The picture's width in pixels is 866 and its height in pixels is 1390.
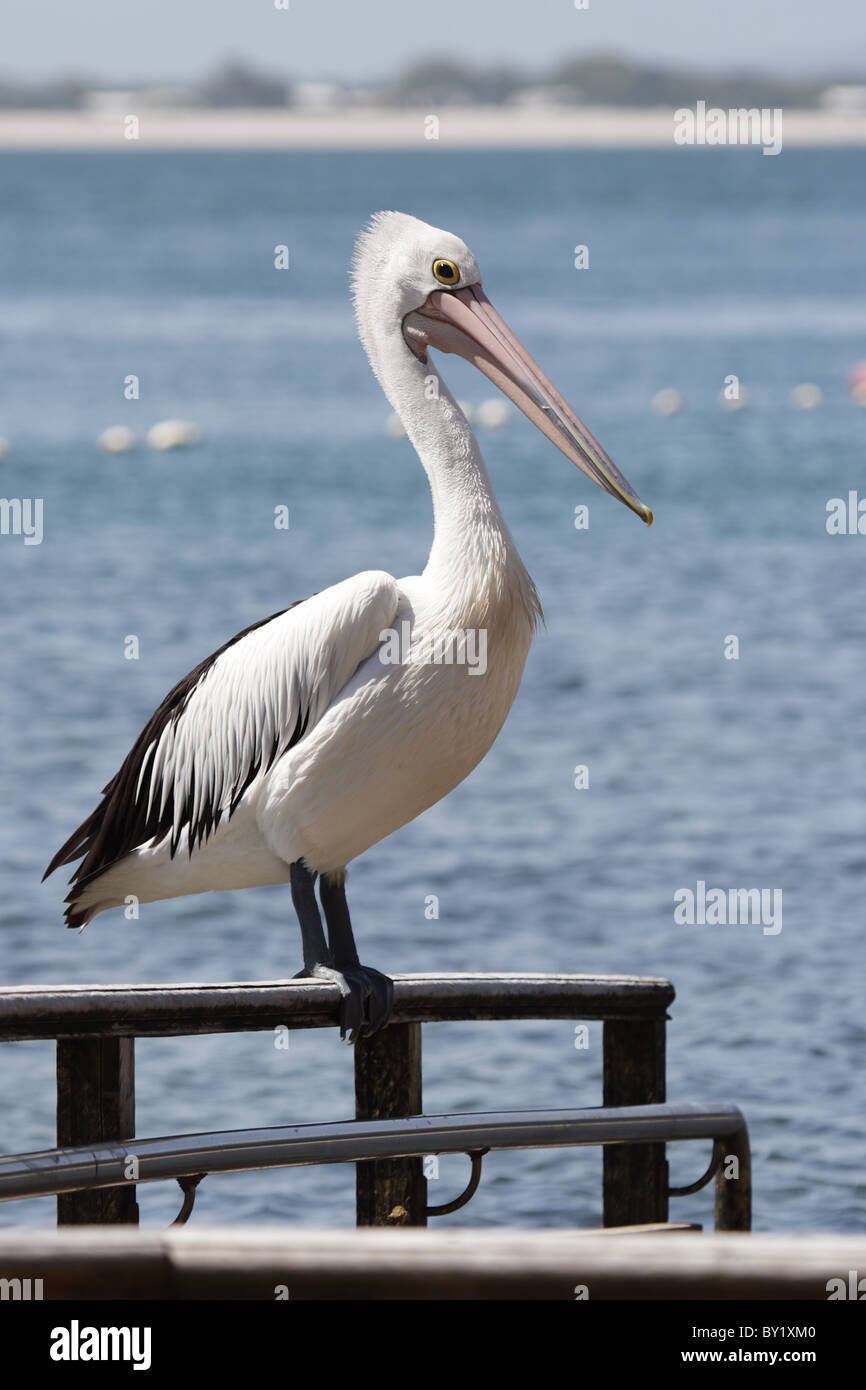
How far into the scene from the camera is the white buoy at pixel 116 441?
26.8 m

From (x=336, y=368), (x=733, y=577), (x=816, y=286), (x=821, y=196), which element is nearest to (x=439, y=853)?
(x=733, y=577)

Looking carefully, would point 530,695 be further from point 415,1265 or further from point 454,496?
point 415,1265

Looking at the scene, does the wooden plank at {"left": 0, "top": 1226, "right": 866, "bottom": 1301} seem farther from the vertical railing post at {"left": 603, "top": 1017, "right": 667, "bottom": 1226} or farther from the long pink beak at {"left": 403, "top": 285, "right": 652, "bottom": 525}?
the long pink beak at {"left": 403, "top": 285, "right": 652, "bottom": 525}

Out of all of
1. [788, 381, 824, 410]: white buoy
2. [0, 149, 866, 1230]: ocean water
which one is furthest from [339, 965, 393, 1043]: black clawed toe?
[788, 381, 824, 410]: white buoy

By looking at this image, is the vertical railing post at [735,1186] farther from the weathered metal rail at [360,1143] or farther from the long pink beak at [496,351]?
the long pink beak at [496,351]

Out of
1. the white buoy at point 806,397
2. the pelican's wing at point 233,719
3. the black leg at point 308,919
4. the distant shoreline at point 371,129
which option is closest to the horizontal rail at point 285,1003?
the black leg at point 308,919

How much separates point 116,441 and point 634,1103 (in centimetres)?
2417

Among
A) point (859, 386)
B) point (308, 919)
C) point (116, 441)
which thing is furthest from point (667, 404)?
point (308, 919)

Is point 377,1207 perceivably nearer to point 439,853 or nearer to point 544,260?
point 439,853

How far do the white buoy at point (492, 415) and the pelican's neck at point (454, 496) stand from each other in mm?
23317

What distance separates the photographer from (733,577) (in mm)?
19812

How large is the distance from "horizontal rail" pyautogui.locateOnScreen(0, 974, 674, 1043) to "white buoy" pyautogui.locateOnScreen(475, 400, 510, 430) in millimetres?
24084

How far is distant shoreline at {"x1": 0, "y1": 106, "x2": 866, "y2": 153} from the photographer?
9712cm

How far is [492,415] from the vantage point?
27.2 m
